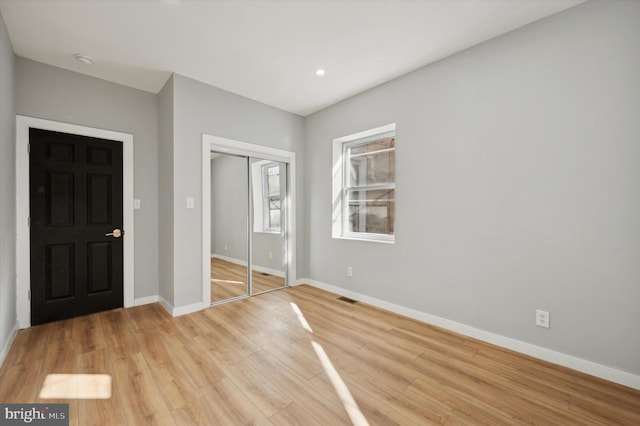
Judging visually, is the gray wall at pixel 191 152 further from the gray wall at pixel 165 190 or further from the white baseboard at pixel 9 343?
the white baseboard at pixel 9 343

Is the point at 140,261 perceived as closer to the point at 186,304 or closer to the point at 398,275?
the point at 186,304

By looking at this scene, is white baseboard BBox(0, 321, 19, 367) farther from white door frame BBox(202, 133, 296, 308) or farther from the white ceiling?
the white ceiling

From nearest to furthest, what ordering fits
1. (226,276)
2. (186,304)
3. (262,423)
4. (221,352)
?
(262,423) → (221,352) → (186,304) → (226,276)

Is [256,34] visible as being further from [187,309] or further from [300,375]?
[187,309]

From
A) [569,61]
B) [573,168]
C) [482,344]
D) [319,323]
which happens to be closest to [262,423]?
[319,323]

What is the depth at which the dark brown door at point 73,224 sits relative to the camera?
278 cm

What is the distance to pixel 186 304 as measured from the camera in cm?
310

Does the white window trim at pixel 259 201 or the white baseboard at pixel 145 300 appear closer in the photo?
the white baseboard at pixel 145 300

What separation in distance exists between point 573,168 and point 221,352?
317 cm

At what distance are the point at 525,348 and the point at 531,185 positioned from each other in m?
1.36

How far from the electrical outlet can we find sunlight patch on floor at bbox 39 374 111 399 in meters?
3.19

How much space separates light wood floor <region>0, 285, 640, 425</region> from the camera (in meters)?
1.57

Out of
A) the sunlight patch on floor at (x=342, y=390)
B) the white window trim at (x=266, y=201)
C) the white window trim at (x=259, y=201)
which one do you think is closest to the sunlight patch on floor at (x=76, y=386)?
the sunlight patch on floor at (x=342, y=390)

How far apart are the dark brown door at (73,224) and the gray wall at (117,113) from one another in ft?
0.64
